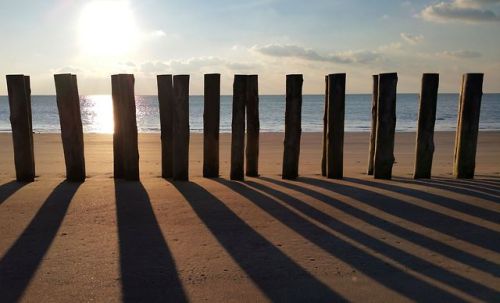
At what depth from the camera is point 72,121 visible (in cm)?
633

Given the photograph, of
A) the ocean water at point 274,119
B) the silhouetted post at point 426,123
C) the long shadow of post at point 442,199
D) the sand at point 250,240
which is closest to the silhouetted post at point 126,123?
the sand at point 250,240

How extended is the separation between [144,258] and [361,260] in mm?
1639

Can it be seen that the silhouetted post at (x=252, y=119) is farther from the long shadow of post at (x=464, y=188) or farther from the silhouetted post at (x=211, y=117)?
the long shadow of post at (x=464, y=188)

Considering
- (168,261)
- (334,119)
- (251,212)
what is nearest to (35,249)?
(168,261)

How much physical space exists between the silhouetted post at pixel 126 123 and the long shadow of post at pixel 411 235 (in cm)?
221

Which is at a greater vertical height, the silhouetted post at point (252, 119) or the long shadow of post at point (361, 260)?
the silhouetted post at point (252, 119)

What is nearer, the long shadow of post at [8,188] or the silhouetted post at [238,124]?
the long shadow of post at [8,188]

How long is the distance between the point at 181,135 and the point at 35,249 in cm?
292

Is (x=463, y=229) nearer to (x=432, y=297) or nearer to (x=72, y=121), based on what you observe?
(x=432, y=297)

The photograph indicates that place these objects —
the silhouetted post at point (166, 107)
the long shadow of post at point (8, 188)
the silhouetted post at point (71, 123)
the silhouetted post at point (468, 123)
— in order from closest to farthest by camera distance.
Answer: the long shadow of post at point (8, 188) → the silhouetted post at point (71, 123) → the silhouetted post at point (166, 107) → the silhouetted post at point (468, 123)

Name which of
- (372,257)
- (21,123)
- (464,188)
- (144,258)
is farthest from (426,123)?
(21,123)

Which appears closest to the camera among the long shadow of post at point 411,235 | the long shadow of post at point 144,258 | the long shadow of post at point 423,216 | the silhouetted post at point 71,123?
the long shadow of post at point 144,258

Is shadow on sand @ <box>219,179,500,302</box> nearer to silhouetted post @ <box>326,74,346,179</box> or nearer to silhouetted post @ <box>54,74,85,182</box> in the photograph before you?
silhouetted post @ <box>326,74,346,179</box>

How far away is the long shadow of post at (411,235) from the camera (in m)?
3.61
